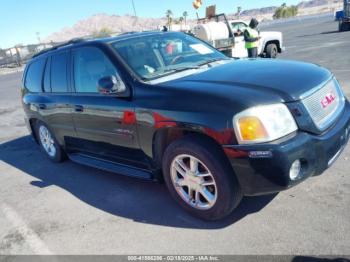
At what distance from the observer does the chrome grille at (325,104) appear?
10.7 feet

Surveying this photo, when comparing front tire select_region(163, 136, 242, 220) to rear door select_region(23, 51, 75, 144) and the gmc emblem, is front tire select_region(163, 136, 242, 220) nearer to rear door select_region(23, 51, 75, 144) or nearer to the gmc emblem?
the gmc emblem

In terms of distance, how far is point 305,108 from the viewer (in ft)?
10.4

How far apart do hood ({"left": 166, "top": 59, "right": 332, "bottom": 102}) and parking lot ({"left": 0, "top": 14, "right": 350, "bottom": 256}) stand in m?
1.12

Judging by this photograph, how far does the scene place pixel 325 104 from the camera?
3457mm

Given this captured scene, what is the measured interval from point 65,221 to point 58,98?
1881 mm

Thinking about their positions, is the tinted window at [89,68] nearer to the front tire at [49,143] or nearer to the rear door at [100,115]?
the rear door at [100,115]

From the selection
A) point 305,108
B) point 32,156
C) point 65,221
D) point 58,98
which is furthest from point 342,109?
point 32,156

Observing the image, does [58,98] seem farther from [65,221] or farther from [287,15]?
[287,15]

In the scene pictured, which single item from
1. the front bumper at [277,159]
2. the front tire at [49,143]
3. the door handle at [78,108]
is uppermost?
the door handle at [78,108]

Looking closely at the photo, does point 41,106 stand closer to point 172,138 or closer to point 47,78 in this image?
point 47,78

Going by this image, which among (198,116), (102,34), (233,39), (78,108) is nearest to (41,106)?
(78,108)

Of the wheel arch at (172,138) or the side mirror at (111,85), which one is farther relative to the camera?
the side mirror at (111,85)

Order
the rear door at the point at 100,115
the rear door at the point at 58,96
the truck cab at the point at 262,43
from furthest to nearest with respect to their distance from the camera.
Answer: the truck cab at the point at 262,43, the rear door at the point at 58,96, the rear door at the point at 100,115

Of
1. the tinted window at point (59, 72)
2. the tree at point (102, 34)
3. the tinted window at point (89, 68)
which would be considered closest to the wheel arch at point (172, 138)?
the tinted window at point (89, 68)
